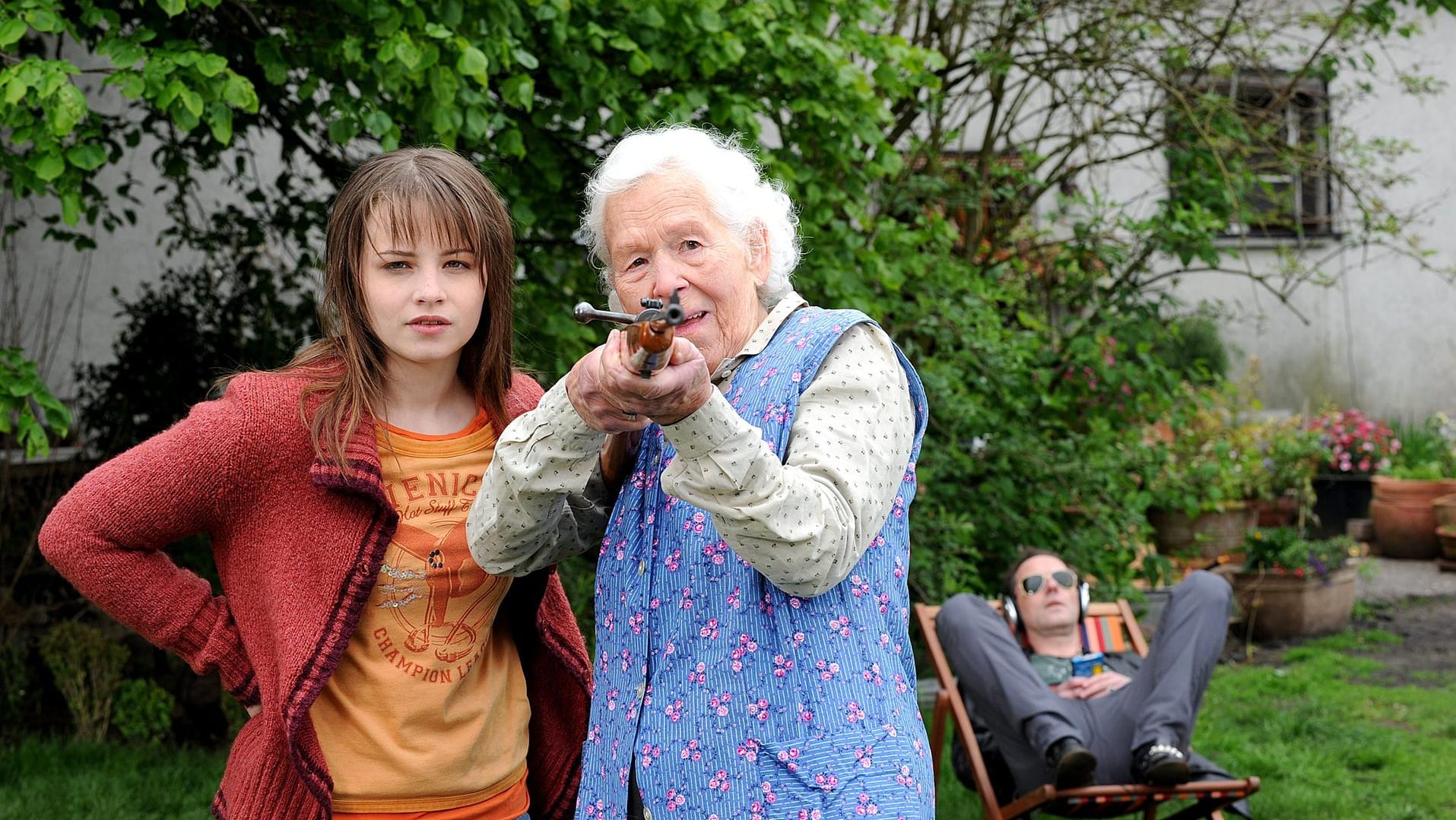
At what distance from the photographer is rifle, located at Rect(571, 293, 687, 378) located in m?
1.33

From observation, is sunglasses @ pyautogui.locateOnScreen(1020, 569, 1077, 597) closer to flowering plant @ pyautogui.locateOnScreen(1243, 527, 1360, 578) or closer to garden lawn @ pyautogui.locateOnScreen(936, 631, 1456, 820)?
garden lawn @ pyautogui.locateOnScreen(936, 631, 1456, 820)

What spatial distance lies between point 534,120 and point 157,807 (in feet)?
8.28

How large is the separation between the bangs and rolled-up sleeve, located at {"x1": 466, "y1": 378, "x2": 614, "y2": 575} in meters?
0.35

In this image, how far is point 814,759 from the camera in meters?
1.59

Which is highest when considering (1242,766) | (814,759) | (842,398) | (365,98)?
(365,98)

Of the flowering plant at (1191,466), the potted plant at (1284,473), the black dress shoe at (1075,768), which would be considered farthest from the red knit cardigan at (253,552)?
the potted plant at (1284,473)

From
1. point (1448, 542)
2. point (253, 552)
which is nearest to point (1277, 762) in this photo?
point (253, 552)

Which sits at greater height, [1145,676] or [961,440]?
[961,440]

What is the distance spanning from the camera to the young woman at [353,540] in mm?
1844

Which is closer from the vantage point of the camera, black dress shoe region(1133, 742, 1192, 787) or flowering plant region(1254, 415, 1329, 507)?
black dress shoe region(1133, 742, 1192, 787)

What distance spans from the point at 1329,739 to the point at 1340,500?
5446 millimetres

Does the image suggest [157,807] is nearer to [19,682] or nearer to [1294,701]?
[19,682]

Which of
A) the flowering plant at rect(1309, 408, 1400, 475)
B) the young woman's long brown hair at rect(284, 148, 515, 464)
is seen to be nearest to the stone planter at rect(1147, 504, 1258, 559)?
the flowering plant at rect(1309, 408, 1400, 475)

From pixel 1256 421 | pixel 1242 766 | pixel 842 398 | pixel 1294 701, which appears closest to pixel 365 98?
pixel 842 398
